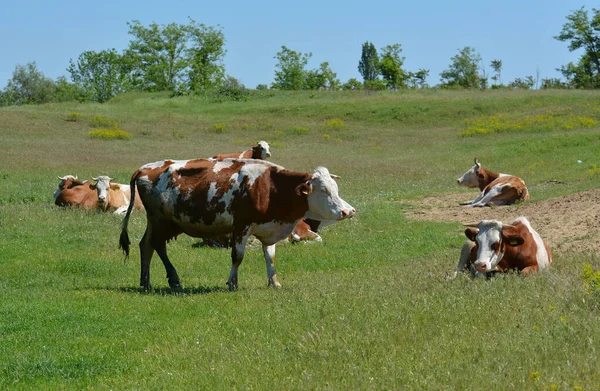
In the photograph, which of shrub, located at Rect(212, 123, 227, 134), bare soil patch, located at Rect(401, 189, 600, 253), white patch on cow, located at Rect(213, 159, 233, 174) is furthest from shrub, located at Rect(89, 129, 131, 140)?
white patch on cow, located at Rect(213, 159, 233, 174)

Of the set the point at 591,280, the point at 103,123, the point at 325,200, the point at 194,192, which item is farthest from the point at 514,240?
the point at 103,123

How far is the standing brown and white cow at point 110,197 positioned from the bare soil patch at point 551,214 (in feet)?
25.9

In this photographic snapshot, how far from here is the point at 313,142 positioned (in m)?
56.5

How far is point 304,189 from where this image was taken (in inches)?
543

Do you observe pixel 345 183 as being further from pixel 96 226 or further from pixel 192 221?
pixel 192 221

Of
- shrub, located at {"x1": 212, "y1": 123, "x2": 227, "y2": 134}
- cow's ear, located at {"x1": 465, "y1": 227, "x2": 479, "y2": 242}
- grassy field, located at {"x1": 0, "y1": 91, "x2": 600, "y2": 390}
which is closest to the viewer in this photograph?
grassy field, located at {"x1": 0, "y1": 91, "x2": 600, "y2": 390}

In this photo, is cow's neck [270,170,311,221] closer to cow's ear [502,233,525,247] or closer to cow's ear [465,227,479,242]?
cow's ear [465,227,479,242]

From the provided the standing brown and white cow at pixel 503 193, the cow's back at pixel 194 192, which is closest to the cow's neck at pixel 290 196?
the cow's back at pixel 194 192

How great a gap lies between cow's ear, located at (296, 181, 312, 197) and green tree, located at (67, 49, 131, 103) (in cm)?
12255

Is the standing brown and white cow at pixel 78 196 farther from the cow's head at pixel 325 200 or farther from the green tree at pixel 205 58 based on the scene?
the green tree at pixel 205 58

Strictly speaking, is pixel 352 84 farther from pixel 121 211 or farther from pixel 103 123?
pixel 121 211

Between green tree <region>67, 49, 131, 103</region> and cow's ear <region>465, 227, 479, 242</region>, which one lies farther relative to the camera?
green tree <region>67, 49, 131, 103</region>

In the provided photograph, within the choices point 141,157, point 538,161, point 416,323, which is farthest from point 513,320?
point 141,157

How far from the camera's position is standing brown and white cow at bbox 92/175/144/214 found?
24531 mm
